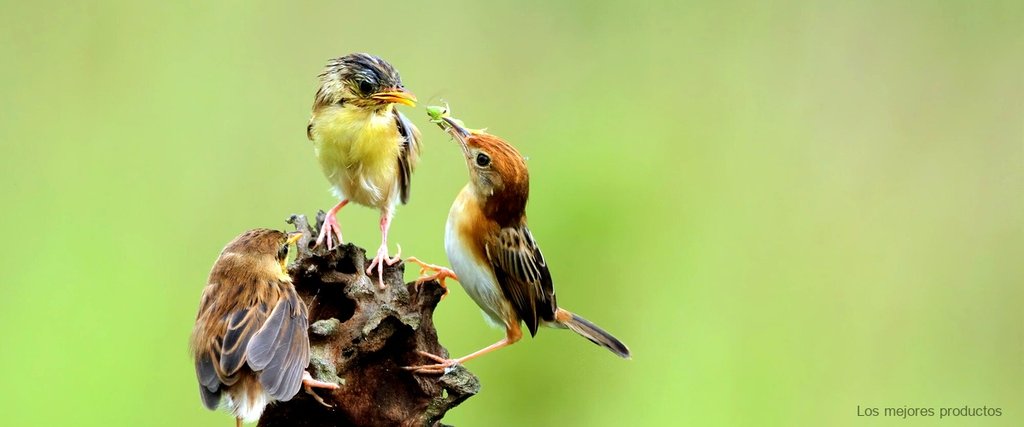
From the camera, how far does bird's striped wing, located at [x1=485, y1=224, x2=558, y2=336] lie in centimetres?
496

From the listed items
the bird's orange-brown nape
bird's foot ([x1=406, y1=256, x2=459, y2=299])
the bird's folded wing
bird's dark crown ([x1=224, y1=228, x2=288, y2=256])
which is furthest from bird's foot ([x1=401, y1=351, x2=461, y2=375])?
Answer: the bird's orange-brown nape

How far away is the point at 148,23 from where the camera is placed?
8664 mm

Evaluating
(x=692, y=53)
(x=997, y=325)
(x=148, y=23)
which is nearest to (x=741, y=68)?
(x=692, y=53)

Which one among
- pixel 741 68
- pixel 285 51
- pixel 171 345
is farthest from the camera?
pixel 741 68

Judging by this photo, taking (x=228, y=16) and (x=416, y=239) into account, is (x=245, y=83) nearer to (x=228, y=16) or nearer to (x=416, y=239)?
(x=228, y=16)

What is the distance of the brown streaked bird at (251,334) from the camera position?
3676 millimetres

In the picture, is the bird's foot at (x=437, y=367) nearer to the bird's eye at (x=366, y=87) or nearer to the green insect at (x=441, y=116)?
the green insect at (x=441, y=116)

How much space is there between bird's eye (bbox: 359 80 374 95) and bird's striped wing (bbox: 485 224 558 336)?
0.85 meters

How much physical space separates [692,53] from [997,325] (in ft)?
9.85

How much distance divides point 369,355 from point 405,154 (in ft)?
5.31

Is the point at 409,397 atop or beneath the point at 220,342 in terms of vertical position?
beneath

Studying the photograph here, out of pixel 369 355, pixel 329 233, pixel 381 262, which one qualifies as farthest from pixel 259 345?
pixel 329 233

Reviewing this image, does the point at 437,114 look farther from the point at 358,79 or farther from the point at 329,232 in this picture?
the point at 329,232

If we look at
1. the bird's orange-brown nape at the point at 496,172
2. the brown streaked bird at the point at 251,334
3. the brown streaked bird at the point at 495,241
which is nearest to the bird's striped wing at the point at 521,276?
the brown streaked bird at the point at 495,241
